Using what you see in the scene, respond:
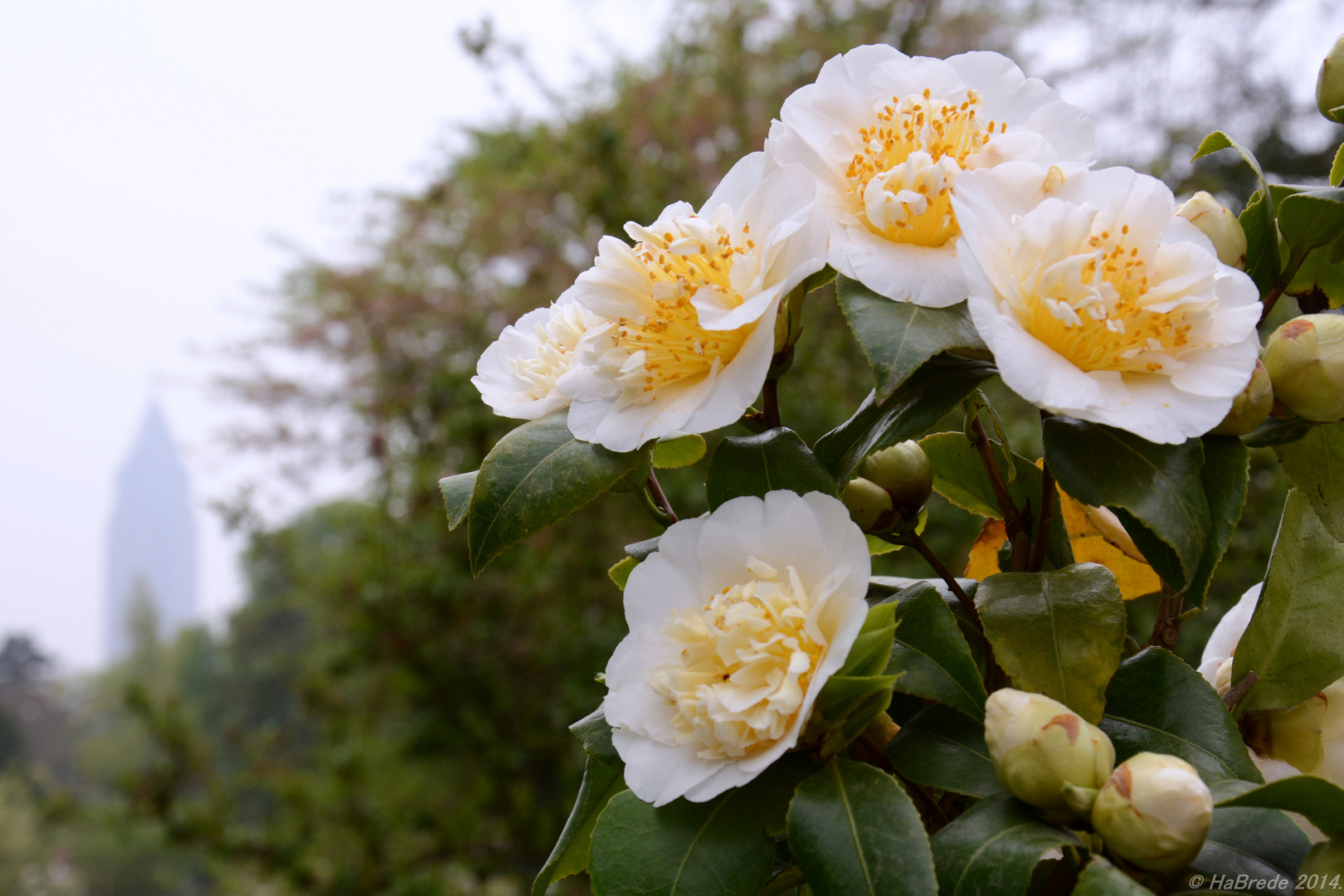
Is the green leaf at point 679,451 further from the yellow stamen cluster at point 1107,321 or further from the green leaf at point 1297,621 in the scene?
the green leaf at point 1297,621

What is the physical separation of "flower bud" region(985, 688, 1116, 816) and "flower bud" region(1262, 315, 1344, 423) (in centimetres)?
17

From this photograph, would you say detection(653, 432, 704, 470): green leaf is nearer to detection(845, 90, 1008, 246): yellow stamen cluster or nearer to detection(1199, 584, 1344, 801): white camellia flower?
detection(845, 90, 1008, 246): yellow stamen cluster

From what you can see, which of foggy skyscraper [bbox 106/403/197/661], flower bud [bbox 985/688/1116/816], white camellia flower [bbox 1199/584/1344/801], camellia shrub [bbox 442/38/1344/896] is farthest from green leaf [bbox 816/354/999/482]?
foggy skyscraper [bbox 106/403/197/661]

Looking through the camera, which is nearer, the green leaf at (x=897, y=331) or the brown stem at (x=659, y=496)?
the green leaf at (x=897, y=331)

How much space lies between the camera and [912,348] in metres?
0.34

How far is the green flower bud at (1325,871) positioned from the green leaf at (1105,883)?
0.08 meters

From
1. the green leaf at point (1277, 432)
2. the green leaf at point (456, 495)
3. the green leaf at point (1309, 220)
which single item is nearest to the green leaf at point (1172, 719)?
the green leaf at point (1277, 432)

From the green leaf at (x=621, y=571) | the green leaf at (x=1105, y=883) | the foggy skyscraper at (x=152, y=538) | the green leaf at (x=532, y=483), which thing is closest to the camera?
the green leaf at (x=1105, y=883)

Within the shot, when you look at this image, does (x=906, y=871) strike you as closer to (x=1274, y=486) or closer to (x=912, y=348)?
(x=912, y=348)

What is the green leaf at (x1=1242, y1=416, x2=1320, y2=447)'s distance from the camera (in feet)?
1.27

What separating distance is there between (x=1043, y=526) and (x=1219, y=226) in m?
0.16

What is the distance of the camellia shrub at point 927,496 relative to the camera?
12.8 inches

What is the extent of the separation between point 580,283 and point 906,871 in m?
0.26

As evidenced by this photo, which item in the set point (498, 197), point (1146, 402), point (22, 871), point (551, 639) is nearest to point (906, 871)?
point (1146, 402)
